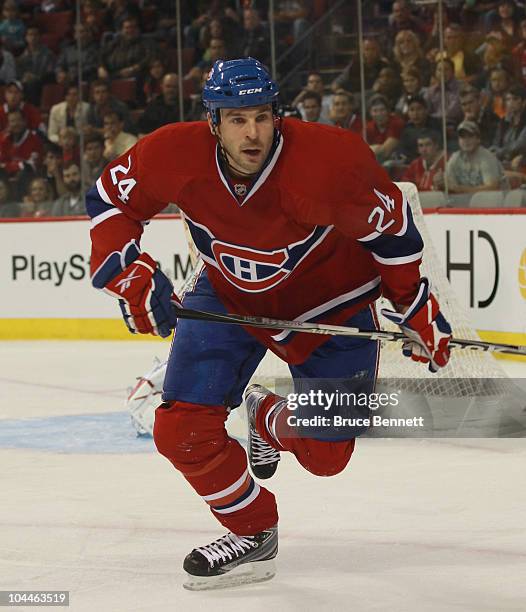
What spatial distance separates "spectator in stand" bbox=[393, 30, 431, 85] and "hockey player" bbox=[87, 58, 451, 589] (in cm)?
456

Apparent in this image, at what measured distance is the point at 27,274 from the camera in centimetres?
780

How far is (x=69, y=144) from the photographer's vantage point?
27.4 ft

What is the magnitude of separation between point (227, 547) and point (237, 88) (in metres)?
1.06

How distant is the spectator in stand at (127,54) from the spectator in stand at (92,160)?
576mm

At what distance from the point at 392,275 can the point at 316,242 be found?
0.19 metres

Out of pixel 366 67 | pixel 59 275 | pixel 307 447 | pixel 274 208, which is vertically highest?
pixel 274 208

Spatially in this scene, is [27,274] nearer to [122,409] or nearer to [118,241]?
[122,409]

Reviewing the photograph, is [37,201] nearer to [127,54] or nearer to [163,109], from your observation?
[163,109]

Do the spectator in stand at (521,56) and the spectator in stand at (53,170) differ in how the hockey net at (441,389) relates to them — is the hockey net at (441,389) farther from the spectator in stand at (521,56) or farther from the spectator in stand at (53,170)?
the spectator in stand at (53,170)

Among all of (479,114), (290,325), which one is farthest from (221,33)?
(290,325)

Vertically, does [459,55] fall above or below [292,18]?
below

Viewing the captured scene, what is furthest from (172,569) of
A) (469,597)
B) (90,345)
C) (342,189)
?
(90,345)

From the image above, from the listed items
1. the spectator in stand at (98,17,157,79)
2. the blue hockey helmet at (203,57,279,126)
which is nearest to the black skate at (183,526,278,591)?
the blue hockey helmet at (203,57,279,126)

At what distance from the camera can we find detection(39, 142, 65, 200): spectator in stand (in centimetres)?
810
